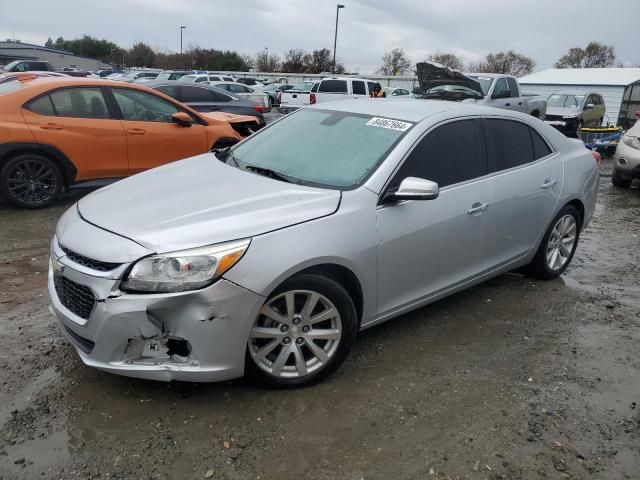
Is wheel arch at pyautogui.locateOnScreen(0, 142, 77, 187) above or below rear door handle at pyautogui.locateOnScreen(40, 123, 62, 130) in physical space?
below

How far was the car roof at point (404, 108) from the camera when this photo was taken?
393 cm

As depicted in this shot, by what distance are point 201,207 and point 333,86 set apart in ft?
60.3

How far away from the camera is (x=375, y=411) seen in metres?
2.99

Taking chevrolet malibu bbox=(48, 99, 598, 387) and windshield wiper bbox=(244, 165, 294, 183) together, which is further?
windshield wiper bbox=(244, 165, 294, 183)

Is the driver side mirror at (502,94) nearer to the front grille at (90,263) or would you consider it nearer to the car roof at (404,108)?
the car roof at (404,108)

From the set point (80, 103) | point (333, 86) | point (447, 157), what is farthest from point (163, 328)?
point (333, 86)

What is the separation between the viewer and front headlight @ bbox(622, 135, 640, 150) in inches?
389

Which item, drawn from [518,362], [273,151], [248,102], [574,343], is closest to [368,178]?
[273,151]

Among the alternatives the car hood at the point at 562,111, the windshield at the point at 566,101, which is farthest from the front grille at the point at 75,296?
the windshield at the point at 566,101

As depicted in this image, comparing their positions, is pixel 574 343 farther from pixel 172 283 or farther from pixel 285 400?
pixel 172 283

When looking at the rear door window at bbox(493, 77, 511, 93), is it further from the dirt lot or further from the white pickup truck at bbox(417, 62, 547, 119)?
the dirt lot

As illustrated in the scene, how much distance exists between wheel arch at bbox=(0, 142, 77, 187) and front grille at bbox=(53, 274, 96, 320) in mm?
4058

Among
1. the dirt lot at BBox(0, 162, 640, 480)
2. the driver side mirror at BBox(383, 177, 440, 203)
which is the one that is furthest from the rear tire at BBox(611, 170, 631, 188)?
the driver side mirror at BBox(383, 177, 440, 203)

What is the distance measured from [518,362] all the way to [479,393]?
539 mm
